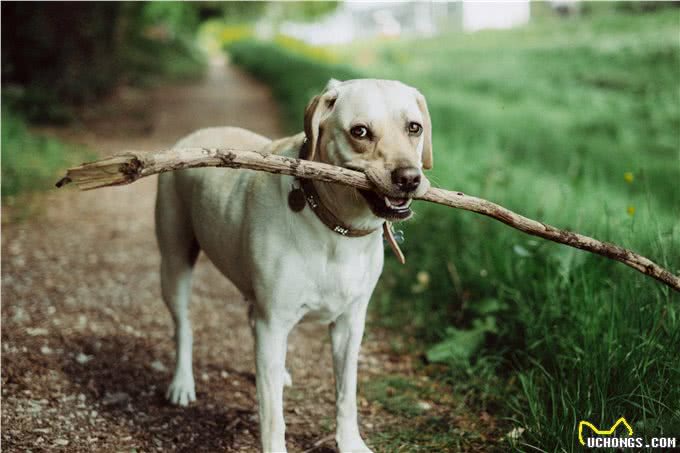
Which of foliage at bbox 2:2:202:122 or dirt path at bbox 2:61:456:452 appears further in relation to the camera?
foliage at bbox 2:2:202:122

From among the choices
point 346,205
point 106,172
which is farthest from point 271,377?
point 106,172

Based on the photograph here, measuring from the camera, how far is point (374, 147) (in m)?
2.52

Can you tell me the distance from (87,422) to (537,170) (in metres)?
5.90

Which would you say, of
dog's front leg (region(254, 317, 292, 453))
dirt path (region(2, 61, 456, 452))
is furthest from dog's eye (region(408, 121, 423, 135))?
dirt path (region(2, 61, 456, 452))

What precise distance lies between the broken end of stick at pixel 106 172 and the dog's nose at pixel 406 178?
2.91 feet

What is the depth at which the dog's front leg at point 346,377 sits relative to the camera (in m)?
2.97

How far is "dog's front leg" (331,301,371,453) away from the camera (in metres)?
2.97

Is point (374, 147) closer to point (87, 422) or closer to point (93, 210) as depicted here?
point (87, 422)

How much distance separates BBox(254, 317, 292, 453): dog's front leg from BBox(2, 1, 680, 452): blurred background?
700mm

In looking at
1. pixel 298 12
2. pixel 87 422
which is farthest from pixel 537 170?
pixel 298 12

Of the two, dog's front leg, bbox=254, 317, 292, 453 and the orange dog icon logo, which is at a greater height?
dog's front leg, bbox=254, 317, 292, 453

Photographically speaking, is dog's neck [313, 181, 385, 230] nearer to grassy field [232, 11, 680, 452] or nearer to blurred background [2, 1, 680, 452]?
grassy field [232, 11, 680, 452]

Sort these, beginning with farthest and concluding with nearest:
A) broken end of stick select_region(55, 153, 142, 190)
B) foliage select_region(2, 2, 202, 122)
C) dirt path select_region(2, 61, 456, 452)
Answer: foliage select_region(2, 2, 202, 122)
dirt path select_region(2, 61, 456, 452)
broken end of stick select_region(55, 153, 142, 190)

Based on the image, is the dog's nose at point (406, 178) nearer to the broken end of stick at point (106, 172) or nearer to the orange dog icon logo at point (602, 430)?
the broken end of stick at point (106, 172)
